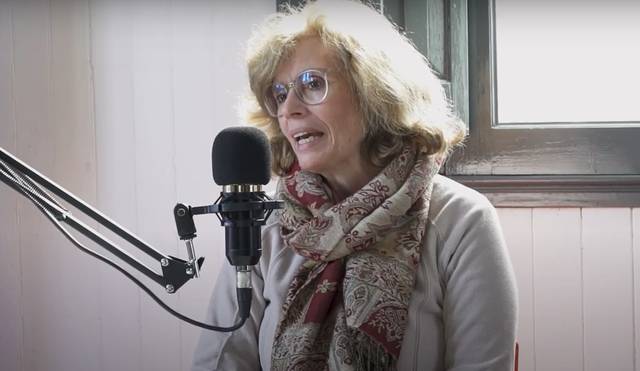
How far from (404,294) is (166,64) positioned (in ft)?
3.29

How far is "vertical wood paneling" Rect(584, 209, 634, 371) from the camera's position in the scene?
206cm

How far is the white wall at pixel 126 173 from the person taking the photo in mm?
2102

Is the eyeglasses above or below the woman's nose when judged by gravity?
above

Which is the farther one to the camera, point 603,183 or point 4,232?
point 4,232

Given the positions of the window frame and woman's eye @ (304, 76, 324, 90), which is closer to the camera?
woman's eye @ (304, 76, 324, 90)

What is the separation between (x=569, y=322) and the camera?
209 cm

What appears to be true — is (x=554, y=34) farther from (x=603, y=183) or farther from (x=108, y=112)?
(x=108, y=112)

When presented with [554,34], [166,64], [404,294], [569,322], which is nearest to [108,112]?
[166,64]

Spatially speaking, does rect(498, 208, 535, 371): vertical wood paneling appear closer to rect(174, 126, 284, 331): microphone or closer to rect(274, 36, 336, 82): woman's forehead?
rect(274, 36, 336, 82): woman's forehead

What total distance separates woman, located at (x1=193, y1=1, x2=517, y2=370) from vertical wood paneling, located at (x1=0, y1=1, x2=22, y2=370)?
77 centimetres

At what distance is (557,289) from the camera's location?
2.09 meters

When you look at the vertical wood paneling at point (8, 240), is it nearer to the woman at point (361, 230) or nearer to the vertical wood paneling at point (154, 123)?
the vertical wood paneling at point (154, 123)

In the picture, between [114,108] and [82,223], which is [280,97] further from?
[82,223]

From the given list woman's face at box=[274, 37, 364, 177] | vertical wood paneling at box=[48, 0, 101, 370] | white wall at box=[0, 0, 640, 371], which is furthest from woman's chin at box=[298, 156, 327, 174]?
vertical wood paneling at box=[48, 0, 101, 370]
